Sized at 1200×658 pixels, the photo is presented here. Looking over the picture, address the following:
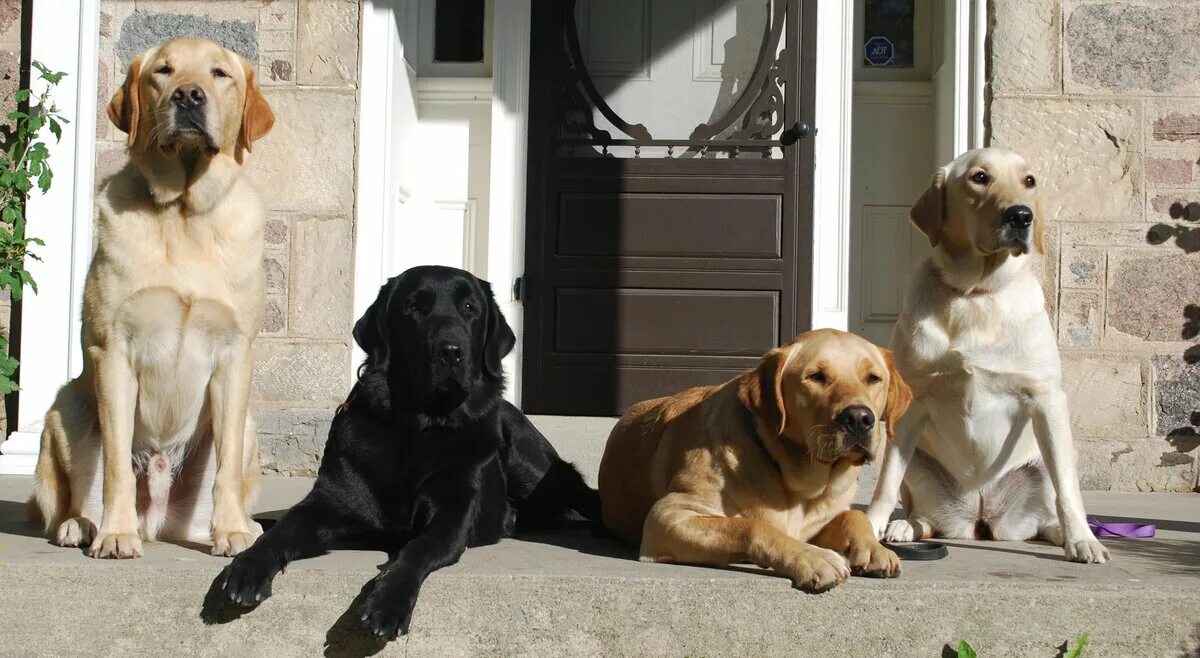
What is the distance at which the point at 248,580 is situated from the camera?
2605mm

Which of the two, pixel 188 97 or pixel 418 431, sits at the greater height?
pixel 188 97

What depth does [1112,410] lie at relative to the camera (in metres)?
4.84

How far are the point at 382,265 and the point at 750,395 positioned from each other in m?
2.71

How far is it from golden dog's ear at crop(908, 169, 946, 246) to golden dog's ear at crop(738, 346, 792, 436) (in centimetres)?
83

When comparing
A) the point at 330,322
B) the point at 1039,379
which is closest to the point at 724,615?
the point at 1039,379

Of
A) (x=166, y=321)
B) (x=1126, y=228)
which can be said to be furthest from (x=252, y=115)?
(x=1126, y=228)

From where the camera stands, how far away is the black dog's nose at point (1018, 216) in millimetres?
3188

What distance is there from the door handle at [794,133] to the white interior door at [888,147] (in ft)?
1.89

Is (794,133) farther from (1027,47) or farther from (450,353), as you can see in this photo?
(450,353)

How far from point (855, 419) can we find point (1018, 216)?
93cm

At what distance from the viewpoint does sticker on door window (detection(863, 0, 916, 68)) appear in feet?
19.9

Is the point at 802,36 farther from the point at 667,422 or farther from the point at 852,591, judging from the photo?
the point at 852,591

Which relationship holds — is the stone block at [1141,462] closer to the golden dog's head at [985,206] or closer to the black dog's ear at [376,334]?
the golden dog's head at [985,206]

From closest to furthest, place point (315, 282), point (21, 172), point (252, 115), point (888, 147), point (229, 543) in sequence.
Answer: point (229, 543) < point (252, 115) < point (21, 172) < point (315, 282) < point (888, 147)
